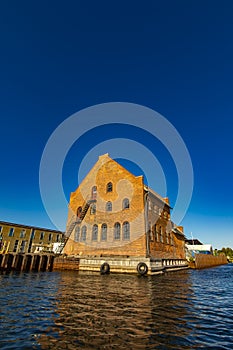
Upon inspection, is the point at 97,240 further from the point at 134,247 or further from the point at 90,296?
the point at 90,296

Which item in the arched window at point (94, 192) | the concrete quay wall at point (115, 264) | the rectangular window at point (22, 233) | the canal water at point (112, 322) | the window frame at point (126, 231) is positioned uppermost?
the arched window at point (94, 192)

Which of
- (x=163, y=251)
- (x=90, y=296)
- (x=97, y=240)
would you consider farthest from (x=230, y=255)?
(x=90, y=296)

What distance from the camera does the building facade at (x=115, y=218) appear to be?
1013 inches

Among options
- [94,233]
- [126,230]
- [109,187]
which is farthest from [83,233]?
[109,187]

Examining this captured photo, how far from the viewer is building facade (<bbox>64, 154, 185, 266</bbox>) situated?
84.4 ft

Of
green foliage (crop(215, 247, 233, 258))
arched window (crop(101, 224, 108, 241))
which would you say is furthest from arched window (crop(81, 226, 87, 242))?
green foliage (crop(215, 247, 233, 258))

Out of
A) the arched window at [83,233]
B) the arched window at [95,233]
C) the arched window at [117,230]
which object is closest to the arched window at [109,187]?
the arched window at [117,230]

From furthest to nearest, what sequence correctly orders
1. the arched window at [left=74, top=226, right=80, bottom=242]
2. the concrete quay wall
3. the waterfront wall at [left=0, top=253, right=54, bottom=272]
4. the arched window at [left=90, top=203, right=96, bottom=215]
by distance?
the arched window at [left=74, top=226, right=80, bottom=242] → the arched window at [left=90, top=203, right=96, bottom=215] → the waterfront wall at [left=0, top=253, right=54, bottom=272] → the concrete quay wall

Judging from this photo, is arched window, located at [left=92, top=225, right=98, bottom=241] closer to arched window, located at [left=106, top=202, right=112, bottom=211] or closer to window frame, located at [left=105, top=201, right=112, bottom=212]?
window frame, located at [left=105, top=201, right=112, bottom=212]

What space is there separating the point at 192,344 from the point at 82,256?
24.9 m

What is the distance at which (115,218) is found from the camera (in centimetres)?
2805

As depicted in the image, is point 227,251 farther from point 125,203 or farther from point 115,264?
point 115,264

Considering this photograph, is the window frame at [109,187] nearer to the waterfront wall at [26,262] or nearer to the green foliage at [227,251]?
the waterfront wall at [26,262]

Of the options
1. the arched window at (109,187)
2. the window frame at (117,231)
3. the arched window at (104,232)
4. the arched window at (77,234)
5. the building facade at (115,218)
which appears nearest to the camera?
the building facade at (115,218)
